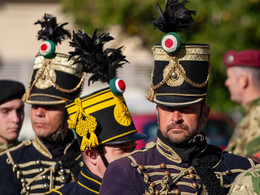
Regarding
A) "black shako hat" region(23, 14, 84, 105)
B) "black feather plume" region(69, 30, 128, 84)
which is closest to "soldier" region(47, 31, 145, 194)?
"black feather plume" region(69, 30, 128, 84)

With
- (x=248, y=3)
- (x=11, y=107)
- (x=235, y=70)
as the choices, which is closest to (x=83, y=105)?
(x=11, y=107)

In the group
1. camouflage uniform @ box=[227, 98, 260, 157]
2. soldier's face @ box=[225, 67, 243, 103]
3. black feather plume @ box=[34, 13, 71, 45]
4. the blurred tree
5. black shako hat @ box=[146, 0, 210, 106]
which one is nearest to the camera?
black shako hat @ box=[146, 0, 210, 106]

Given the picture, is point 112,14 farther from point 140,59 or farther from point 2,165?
point 140,59

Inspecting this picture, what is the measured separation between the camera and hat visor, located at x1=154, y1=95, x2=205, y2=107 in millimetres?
3954

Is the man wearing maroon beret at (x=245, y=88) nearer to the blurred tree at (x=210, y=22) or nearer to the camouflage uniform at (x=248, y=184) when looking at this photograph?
the blurred tree at (x=210, y=22)

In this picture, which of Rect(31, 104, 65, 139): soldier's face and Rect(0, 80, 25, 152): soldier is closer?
Rect(31, 104, 65, 139): soldier's face

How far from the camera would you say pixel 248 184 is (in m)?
2.92

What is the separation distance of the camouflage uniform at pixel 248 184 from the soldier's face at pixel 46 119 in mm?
2637

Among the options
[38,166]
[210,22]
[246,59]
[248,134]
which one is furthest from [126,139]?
[210,22]

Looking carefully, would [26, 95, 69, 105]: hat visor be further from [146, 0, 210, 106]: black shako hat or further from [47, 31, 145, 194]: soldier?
[146, 0, 210, 106]: black shako hat

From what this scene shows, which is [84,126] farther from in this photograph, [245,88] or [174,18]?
[245,88]

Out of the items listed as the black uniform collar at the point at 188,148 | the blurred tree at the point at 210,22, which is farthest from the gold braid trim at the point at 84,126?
the blurred tree at the point at 210,22

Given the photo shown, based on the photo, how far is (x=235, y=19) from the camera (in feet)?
32.3

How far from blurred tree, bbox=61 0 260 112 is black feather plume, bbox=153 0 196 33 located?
4900 mm
